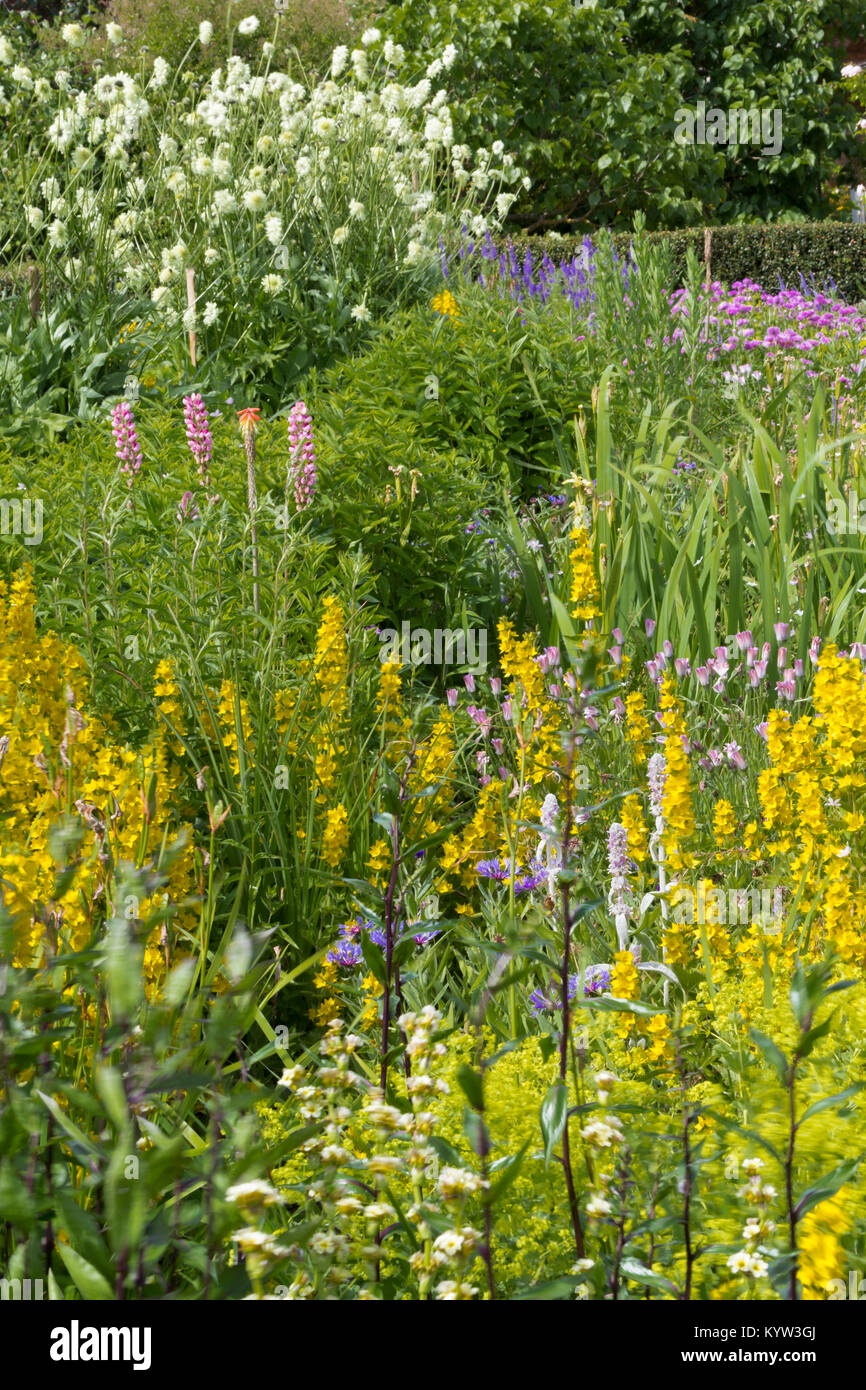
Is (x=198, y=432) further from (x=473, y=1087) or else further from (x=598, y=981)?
(x=473, y=1087)

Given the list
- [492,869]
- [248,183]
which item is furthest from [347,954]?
[248,183]

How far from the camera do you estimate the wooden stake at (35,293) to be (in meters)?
5.77

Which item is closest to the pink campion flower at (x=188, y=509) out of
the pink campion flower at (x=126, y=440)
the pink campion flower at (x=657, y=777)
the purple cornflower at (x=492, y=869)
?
the pink campion flower at (x=126, y=440)

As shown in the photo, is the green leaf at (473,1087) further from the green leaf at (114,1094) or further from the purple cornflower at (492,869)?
the purple cornflower at (492,869)

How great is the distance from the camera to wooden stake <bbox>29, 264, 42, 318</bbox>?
5.77 m

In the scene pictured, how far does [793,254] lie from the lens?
1399 centimetres

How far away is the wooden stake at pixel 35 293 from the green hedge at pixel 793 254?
30.1 ft

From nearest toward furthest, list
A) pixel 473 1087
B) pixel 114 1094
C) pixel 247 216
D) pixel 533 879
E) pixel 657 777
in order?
pixel 114 1094
pixel 473 1087
pixel 657 777
pixel 533 879
pixel 247 216

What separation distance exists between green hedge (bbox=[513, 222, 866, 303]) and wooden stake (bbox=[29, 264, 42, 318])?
361 inches

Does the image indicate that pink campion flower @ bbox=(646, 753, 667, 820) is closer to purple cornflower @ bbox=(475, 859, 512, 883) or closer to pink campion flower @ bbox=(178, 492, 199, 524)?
purple cornflower @ bbox=(475, 859, 512, 883)

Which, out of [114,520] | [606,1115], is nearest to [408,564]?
[114,520]

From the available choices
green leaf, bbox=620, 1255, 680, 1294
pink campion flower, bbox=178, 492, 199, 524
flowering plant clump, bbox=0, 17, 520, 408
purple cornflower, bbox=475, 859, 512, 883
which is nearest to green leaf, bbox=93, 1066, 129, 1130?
green leaf, bbox=620, 1255, 680, 1294

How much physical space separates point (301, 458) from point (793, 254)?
12.2m
